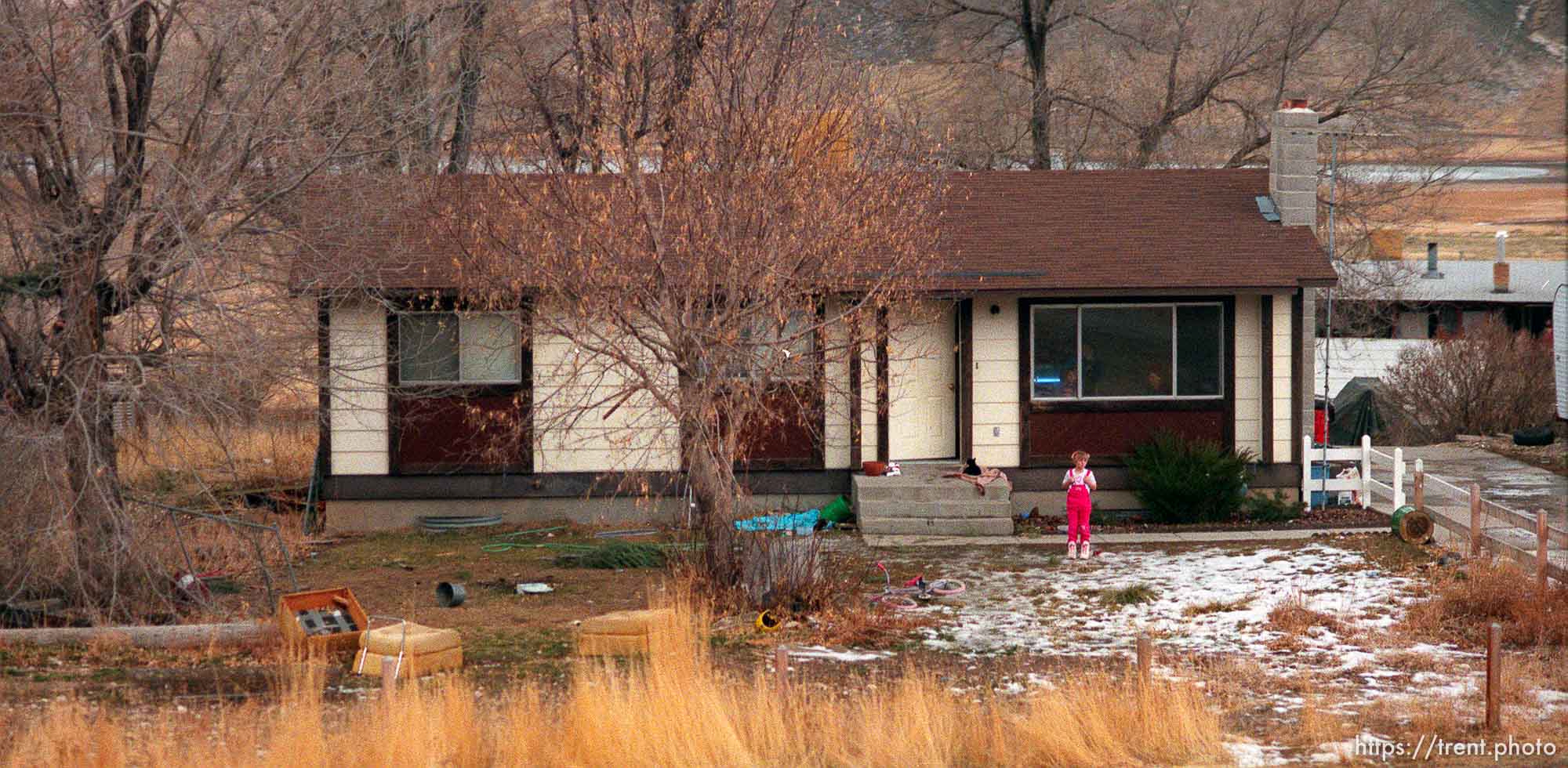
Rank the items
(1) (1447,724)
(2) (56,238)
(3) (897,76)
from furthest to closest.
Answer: (3) (897,76)
(2) (56,238)
(1) (1447,724)

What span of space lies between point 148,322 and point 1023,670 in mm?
7533

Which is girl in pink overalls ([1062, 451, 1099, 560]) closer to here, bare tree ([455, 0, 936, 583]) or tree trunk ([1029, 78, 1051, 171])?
bare tree ([455, 0, 936, 583])

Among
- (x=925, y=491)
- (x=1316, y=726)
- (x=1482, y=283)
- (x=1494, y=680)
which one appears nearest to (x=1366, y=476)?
(x=925, y=491)

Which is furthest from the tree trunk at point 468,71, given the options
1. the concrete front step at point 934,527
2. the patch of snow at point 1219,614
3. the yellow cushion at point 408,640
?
the yellow cushion at point 408,640

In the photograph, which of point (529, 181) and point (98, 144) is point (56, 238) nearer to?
point (98, 144)

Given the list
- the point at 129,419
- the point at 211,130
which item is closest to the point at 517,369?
the point at 129,419

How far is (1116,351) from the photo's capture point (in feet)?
62.7

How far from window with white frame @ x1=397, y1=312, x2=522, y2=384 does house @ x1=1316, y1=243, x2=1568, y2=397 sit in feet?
74.7

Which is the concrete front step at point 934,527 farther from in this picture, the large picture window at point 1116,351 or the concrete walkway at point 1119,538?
the large picture window at point 1116,351

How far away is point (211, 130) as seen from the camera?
479 inches

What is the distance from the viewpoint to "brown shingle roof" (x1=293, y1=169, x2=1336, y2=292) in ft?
54.0

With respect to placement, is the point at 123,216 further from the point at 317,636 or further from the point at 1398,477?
the point at 1398,477

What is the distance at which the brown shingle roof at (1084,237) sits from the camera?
16.5 metres

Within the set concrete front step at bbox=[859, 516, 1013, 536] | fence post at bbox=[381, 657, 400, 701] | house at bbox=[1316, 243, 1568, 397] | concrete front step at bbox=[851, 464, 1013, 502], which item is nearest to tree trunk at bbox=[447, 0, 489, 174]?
concrete front step at bbox=[851, 464, 1013, 502]
